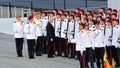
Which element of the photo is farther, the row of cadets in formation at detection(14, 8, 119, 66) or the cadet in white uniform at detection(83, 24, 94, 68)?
the row of cadets in formation at detection(14, 8, 119, 66)

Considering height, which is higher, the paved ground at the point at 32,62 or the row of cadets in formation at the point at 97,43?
the row of cadets in formation at the point at 97,43

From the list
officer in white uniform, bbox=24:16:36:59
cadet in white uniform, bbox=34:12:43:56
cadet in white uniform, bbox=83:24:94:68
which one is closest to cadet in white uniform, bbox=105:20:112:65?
cadet in white uniform, bbox=83:24:94:68

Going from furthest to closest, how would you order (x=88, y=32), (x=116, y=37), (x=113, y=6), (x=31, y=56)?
(x=113, y=6), (x=31, y=56), (x=116, y=37), (x=88, y=32)

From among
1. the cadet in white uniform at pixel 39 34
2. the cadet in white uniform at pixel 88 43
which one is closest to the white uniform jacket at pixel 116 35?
the cadet in white uniform at pixel 88 43

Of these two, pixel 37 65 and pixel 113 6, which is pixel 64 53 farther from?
pixel 113 6

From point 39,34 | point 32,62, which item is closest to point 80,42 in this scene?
point 32,62

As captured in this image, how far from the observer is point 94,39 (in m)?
16.3

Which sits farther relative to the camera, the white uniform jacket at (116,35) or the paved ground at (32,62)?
the paved ground at (32,62)

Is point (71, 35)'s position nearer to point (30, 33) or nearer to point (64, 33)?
point (64, 33)

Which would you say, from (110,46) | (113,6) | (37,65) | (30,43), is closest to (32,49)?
(30,43)

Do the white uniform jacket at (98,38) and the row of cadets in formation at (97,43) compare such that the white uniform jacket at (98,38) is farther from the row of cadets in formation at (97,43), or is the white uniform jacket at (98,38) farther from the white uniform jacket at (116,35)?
the white uniform jacket at (116,35)

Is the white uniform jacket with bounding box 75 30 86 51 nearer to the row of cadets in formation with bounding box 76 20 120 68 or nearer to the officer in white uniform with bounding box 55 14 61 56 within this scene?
the row of cadets in formation with bounding box 76 20 120 68

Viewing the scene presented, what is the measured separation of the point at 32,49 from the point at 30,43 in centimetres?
24

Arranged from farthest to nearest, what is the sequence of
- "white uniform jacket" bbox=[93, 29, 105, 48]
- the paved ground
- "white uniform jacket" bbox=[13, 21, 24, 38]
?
"white uniform jacket" bbox=[13, 21, 24, 38] < the paved ground < "white uniform jacket" bbox=[93, 29, 105, 48]
